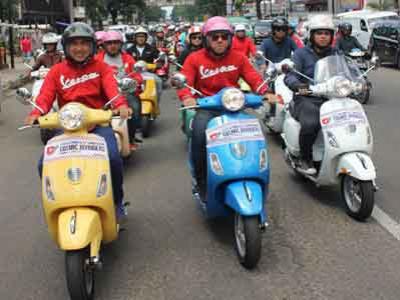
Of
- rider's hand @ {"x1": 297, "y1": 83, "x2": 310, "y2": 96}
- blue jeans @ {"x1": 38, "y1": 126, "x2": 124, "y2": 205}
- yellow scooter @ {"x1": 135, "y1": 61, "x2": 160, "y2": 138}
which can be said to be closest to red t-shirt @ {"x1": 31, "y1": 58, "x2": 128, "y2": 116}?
blue jeans @ {"x1": 38, "y1": 126, "x2": 124, "y2": 205}

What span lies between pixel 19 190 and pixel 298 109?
3.25 meters

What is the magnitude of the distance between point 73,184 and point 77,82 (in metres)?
1.26

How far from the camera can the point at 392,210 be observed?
579cm

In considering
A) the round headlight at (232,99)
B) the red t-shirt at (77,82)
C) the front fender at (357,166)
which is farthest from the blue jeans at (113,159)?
the front fender at (357,166)

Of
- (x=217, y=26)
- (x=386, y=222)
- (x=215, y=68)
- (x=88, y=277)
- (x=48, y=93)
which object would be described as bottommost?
(x=386, y=222)

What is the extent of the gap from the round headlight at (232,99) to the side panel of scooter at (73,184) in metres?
1.03

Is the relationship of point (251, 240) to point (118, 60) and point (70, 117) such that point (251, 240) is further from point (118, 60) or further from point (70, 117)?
point (118, 60)

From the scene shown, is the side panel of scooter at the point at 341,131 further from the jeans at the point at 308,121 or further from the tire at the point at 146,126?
the tire at the point at 146,126

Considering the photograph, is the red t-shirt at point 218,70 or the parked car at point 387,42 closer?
the red t-shirt at point 218,70

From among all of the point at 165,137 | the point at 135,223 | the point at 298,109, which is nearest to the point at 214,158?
the point at 135,223

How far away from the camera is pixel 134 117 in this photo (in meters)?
8.66

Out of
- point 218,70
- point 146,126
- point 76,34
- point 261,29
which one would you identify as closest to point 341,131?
point 218,70

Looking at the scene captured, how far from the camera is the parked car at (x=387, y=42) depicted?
1994 centimetres

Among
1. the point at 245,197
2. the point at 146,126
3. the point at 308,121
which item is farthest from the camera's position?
the point at 146,126
